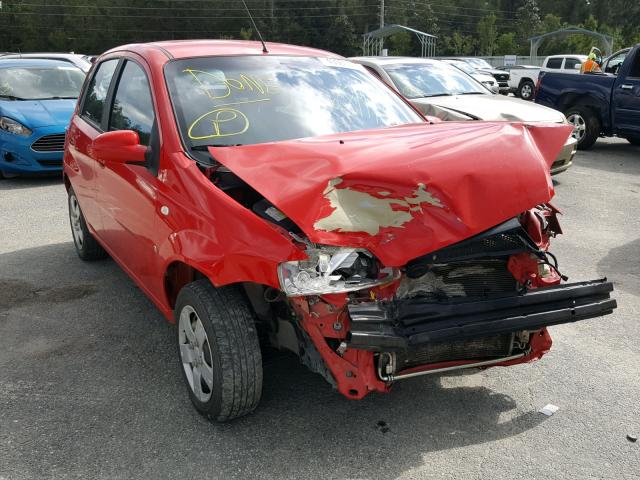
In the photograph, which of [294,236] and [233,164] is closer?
[294,236]

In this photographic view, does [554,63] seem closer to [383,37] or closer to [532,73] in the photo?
[532,73]

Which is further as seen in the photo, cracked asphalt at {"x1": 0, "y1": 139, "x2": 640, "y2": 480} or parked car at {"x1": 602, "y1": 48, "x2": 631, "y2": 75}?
parked car at {"x1": 602, "y1": 48, "x2": 631, "y2": 75}

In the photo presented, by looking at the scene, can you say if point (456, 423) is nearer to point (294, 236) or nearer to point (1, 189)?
point (294, 236)

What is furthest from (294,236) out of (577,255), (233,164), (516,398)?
(577,255)

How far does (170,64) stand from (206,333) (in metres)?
1.75

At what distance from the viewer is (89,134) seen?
4602 mm

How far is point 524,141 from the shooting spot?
118 inches

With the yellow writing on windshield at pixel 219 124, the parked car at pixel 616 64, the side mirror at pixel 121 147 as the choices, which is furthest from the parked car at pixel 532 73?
the side mirror at pixel 121 147

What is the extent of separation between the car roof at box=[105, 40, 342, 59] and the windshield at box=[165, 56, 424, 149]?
83 millimetres

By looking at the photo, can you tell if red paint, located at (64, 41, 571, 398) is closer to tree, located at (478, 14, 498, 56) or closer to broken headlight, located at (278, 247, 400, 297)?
broken headlight, located at (278, 247, 400, 297)

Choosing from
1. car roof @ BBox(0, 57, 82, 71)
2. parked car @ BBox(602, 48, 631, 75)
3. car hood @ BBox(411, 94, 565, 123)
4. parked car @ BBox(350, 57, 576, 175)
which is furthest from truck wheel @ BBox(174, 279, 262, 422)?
parked car @ BBox(602, 48, 631, 75)

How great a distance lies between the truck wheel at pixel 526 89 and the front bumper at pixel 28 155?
72.8 feet

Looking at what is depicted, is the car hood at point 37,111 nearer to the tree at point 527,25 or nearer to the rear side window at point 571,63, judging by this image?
the rear side window at point 571,63

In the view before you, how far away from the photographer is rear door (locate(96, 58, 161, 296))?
3.45 meters
